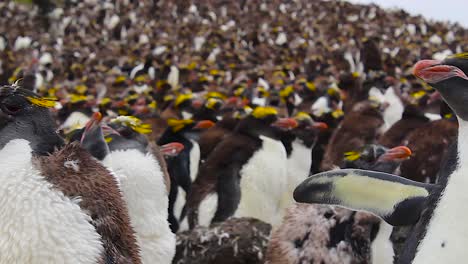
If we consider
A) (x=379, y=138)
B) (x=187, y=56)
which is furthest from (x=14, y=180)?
(x=187, y=56)

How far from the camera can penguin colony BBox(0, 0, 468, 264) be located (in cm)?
276

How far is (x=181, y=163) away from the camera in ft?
22.7

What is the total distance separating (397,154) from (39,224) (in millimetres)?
2377

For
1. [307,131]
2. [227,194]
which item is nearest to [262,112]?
[307,131]

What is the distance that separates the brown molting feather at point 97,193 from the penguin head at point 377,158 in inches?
76.6

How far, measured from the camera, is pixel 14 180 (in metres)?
2.84

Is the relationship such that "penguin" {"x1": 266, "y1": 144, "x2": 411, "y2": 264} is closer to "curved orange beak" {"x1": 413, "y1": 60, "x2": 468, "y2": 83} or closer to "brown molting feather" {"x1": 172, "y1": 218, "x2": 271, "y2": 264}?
"brown molting feather" {"x1": 172, "y1": 218, "x2": 271, "y2": 264}

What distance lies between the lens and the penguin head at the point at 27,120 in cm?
307

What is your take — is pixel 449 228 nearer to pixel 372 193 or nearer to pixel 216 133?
pixel 372 193

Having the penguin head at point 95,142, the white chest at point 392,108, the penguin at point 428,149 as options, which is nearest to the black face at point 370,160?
the penguin head at point 95,142

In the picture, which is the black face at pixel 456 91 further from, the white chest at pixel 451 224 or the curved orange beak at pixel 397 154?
the curved orange beak at pixel 397 154

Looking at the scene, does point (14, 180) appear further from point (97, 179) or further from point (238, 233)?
point (238, 233)

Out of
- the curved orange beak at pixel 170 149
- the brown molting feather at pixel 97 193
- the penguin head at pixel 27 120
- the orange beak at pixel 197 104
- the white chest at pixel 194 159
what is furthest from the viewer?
the orange beak at pixel 197 104

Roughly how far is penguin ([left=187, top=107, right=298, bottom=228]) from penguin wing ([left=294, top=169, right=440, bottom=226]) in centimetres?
350
